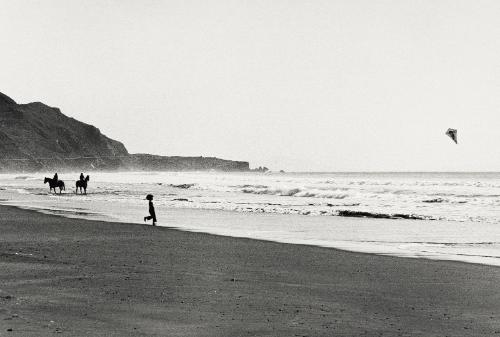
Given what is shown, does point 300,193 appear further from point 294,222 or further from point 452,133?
point 294,222

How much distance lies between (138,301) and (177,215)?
2025 cm

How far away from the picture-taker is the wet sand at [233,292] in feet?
24.3

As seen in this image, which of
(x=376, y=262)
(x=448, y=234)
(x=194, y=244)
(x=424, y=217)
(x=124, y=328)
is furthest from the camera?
(x=424, y=217)

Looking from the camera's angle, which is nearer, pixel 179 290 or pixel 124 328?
pixel 124 328

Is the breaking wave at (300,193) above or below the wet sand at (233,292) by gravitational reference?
above

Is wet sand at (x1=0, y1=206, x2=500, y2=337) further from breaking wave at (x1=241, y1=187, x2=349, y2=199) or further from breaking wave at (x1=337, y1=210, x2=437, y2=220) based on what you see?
breaking wave at (x1=241, y1=187, x2=349, y2=199)

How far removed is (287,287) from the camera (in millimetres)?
10219

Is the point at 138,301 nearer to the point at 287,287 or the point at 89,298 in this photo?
the point at 89,298

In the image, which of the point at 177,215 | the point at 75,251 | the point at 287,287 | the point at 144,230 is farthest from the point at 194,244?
the point at 177,215

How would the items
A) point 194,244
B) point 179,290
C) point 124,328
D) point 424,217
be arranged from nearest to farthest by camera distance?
point 124,328 → point 179,290 → point 194,244 → point 424,217

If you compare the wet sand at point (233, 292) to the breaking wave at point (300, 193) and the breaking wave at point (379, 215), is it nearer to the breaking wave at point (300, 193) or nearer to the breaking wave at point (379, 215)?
the breaking wave at point (379, 215)

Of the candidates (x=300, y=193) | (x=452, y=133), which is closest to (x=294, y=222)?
(x=452, y=133)

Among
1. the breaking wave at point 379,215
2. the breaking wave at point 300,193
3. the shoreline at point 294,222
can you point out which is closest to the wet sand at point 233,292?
the shoreline at point 294,222

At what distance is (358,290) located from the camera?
10.1 metres
